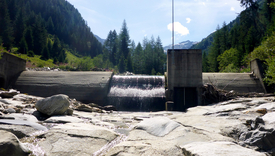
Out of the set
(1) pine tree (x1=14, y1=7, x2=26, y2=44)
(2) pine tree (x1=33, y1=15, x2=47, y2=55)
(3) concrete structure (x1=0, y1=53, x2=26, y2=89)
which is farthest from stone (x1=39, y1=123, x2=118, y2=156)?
(1) pine tree (x1=14, y1=7, x2=26, y2=44)

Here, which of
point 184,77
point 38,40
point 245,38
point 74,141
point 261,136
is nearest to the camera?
point 261,136

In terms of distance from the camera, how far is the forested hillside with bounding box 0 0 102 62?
57.4 m

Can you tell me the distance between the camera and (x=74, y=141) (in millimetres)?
4012

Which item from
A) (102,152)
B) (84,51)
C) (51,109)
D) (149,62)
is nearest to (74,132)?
(102,152)

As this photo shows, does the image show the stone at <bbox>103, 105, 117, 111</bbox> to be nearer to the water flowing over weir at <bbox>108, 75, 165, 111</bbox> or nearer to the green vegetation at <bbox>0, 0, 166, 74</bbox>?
the water flowing over weir at <bbox>108, 75, 165, 111</bbox>

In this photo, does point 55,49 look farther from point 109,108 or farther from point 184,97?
point 184,97

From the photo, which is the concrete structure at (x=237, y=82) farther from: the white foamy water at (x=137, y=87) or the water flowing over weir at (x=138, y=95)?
the water flowing over weir at (x=138, y=95)

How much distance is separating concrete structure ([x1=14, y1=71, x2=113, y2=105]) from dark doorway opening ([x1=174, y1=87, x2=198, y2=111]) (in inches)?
204

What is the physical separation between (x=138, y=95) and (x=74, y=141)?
9563 millimetres

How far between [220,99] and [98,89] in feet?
28.2

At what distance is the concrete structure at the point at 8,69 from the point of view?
13492 mm

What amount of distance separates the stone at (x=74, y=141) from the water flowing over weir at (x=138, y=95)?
27.0ft

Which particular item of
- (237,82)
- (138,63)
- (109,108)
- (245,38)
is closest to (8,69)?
(109,108)

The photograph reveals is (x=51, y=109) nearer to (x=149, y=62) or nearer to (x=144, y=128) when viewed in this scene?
(x=144, y=128)
